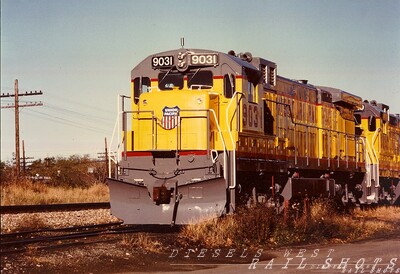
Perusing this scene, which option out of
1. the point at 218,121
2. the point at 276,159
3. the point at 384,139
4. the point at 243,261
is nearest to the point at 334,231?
the point at 276,159

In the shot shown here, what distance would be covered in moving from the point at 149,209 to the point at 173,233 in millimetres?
975

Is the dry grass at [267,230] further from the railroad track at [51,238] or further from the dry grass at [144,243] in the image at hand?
the railroad track at [51,238]

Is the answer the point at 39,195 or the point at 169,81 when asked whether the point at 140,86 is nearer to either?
the point at 169,81

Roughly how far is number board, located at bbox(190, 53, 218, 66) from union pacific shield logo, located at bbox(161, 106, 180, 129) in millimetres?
1208

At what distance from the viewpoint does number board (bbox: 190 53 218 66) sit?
49.5 feet

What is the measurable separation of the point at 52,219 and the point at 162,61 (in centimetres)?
650

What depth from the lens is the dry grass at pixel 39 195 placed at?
2712cm

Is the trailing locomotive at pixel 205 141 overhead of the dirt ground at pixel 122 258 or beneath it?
overhead

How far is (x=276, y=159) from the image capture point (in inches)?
657

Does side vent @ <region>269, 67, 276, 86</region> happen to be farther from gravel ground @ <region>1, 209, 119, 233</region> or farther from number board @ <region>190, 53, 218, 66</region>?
gravel ground @ <region>1, 209, 119, 233</region>

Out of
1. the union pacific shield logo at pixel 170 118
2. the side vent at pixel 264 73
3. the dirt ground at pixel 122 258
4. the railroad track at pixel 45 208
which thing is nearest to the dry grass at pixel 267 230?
the dirt ground at pixel 122 258

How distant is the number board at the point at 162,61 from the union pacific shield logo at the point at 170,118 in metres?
1.21

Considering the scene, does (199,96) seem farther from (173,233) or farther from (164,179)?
(173,233)

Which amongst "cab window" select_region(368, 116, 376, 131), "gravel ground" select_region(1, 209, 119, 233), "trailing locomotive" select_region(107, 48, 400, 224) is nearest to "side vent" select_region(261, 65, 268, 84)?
"trailing locomotive" select_region(107, 48, 400, 224)
